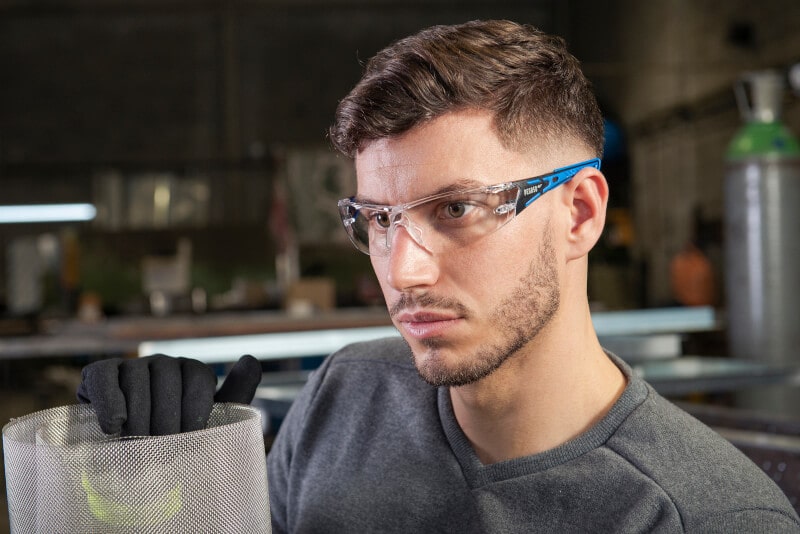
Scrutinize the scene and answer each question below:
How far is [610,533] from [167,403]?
0.55 m

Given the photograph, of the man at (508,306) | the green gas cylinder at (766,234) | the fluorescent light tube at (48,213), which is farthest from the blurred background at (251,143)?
the man at (508,306)

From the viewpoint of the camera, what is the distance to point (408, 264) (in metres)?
1.05

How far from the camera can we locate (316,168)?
7.45 m

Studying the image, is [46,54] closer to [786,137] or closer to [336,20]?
[336,20]

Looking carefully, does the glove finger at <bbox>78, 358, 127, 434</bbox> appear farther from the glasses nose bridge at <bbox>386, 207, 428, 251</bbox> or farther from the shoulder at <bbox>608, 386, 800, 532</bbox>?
the shoulder at <bbox>608, 386, 800, 532</bbox>

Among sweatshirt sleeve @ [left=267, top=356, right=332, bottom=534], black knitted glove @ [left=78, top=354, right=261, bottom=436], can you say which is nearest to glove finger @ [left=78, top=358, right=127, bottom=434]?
black knitted glove @ [left=78, top=354, right=261, bottom=436]

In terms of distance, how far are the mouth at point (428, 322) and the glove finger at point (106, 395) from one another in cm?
35

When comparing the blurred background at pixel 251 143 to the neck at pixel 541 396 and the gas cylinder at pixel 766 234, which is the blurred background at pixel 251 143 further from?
the neck at pixel 541 396

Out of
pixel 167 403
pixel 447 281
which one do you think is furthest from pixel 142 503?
pixel 447 281

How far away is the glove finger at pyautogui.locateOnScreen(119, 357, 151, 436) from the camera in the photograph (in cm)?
90

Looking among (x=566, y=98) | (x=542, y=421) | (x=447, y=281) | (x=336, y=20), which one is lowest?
(x=542, y=421)

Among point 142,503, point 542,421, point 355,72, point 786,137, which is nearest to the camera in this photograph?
point 142,503

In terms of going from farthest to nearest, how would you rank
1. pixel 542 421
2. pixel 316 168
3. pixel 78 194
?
pixel 78 194 → pixel 316 168 → pixel 542 421

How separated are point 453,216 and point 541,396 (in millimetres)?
277
